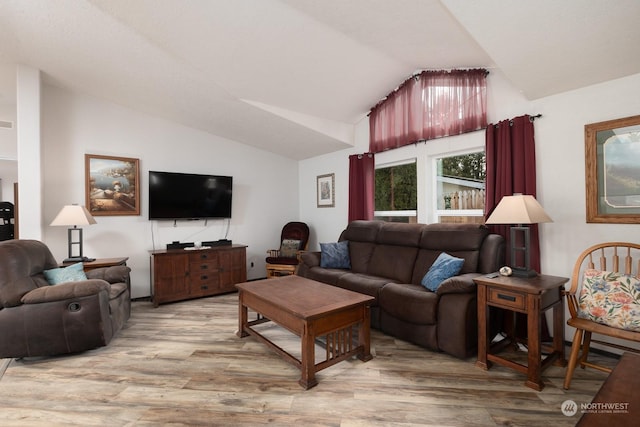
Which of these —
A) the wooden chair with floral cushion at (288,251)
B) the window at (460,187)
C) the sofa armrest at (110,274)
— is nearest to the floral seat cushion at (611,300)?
the window at (460,187)

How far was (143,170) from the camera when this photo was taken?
4320 mm

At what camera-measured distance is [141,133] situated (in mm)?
4301

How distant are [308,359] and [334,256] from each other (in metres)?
1.84

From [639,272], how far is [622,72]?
149 centimetres

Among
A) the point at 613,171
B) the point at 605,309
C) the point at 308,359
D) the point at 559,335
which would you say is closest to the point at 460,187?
the point at 613,171

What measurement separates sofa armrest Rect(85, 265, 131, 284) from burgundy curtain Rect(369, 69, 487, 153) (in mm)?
3397

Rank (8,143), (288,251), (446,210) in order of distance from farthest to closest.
A: 1. (288,251)
2. (8,143)
3. (446,210)

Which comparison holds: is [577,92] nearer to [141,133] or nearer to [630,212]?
[630,212]

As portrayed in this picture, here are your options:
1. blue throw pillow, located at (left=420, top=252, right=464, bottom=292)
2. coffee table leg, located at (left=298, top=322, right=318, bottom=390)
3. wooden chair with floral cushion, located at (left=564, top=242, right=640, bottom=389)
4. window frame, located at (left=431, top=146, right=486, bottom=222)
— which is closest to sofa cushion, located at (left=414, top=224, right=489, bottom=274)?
blue throw pillow, located at (left=420, top=252, right=464, bottom=292)

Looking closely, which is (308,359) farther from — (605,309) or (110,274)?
(110,274)

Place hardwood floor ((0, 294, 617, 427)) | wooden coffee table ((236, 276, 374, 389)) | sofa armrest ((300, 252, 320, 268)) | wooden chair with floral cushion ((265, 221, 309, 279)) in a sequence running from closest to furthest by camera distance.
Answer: hardwood floor ((0, 294, 617, 427)), wooden coffee table ((236, 276, 374, 389)), sofa armrest ((300, 252, 320, 268)), wooden chair with floral cushion ((265, 221, 309, 279))

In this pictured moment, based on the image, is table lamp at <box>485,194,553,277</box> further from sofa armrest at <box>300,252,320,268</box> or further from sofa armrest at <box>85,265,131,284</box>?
sofa armrest at <box>85,265,131,284</box>

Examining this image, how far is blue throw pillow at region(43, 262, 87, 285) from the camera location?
9.24 feet

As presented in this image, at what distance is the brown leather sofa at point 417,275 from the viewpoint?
2.43 m
